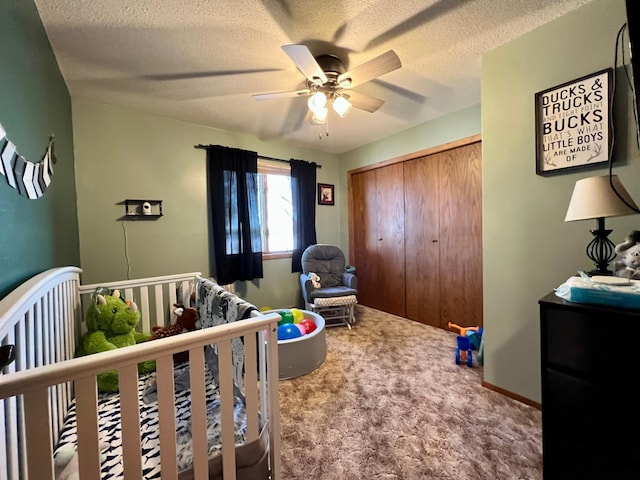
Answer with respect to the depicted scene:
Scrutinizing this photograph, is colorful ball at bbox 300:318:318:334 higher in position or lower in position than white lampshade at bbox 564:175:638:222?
lower

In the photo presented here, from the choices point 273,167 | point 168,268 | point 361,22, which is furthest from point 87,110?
point 361,22

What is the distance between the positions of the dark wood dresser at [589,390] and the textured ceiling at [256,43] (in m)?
1.59

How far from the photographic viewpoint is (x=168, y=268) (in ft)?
8.96

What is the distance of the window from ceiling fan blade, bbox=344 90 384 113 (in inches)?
66.8

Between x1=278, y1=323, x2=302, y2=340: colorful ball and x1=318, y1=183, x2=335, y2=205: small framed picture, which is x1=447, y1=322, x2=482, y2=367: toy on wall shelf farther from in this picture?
x1=318, y1=183, x2=335, y2=205: small framed picture

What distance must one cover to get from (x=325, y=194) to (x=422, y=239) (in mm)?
1586

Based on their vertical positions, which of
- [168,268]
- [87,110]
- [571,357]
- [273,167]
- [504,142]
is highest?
[87,110]

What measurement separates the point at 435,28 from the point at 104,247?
310 cm

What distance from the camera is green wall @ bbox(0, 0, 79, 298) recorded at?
0.95m

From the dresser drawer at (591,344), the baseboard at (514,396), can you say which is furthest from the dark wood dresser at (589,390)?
the baseboard at (514,396)

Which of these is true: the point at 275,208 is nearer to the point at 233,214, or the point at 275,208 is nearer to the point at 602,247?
the point at 233,214

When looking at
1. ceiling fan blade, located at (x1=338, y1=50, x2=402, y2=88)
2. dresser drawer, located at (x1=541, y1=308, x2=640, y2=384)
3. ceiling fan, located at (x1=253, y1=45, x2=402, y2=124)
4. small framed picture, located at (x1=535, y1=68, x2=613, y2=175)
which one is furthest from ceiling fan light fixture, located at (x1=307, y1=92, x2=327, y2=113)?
dresser drawer, located at (x1=541, y1=308, x2=640, y2=384)

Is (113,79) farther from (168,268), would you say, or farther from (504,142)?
(504,142)

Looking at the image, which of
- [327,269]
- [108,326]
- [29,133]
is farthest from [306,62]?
[327,269]
